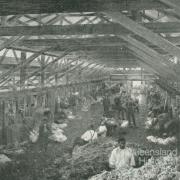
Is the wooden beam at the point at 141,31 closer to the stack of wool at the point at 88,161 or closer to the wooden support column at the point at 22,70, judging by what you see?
the stack of wool at the point at 88,161

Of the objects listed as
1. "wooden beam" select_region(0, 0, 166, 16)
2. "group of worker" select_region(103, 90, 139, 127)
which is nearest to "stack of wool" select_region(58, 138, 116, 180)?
"group of worker" select_region(103, 90, 139, 127)

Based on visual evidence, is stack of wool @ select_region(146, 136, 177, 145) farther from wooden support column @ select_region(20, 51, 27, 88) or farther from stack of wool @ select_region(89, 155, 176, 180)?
wooden support column @ select_region(20, 51, 27, 88)

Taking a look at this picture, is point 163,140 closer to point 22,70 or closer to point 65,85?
point 22,70

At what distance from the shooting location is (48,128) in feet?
41.6

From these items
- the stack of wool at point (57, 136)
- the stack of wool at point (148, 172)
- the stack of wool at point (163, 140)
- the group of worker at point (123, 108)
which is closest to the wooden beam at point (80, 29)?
the stack of wool at point (148, 172)

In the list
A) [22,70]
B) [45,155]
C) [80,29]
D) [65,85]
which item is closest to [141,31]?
[80,29]

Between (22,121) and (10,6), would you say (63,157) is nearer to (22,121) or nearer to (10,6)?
(22,121)

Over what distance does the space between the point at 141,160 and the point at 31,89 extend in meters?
5.42

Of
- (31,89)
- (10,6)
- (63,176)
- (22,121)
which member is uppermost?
(10,6)

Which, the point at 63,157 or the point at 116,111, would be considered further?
the point at 116,111

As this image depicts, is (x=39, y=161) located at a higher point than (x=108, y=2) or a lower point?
lower

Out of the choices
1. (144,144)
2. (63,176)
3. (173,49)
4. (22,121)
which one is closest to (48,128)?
(22,121)

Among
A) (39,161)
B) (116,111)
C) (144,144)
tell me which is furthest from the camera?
(116,111)

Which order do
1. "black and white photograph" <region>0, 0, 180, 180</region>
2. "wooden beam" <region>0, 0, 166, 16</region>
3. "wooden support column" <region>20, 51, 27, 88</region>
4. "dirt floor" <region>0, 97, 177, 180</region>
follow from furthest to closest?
"wooden support column" <region>20, 51, 27, 88</region> < "dirt floor" <region>0, 97, 177, 180</region> < "black and white photograph" <region>0, 0, 180, 180</region> < "wooden beam" <region>0, 0, 166, 16</region>
